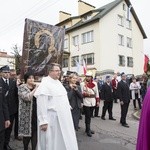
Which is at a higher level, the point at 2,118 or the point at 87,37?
the point at 87,37

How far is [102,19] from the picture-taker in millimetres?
34281

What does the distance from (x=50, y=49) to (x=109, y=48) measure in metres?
27.3

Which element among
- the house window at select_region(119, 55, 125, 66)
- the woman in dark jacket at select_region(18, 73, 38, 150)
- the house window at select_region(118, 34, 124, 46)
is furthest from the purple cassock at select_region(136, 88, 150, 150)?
the house window at select_region(118, 34, 124, 46)

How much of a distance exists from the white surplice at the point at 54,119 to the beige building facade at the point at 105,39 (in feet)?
80.6

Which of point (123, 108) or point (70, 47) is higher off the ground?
point (70, 47)

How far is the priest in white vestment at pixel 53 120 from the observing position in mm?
5037

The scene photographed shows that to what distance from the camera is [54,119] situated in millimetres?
5113

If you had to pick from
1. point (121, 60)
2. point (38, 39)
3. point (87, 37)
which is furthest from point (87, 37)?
point (38, 39)

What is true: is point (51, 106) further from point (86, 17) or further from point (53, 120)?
point (86, 17)

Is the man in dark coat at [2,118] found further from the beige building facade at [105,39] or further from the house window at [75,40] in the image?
the house window at [75,40]

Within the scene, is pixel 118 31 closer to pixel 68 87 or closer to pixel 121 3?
pixel 121 3

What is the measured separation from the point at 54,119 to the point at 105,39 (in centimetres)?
2976

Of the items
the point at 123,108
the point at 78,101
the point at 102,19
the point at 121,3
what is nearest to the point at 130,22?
the point at 121,3

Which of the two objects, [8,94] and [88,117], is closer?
[8,94]
